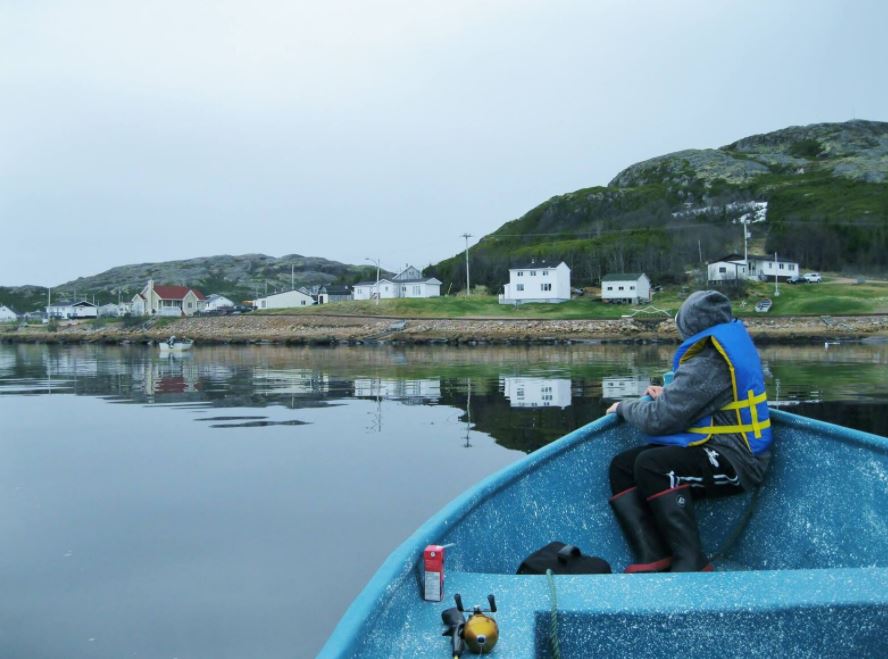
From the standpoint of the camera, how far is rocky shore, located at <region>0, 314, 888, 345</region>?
57.8 metres

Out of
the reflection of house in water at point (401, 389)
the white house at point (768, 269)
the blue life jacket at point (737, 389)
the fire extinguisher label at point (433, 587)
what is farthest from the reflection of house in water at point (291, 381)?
the white house at point (768, 269)

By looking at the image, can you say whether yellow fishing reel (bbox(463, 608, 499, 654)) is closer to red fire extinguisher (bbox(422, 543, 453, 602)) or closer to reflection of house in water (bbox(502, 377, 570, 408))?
red fire extinguisher (bbox(422, 543, 453, 602))

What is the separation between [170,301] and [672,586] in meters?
133

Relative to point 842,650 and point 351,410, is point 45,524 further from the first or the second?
point 351,410

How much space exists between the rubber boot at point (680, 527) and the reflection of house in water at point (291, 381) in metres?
19.1

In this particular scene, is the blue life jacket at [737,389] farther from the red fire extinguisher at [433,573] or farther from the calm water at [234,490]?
the calm water at [234,490]

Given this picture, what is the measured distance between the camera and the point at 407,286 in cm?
10662

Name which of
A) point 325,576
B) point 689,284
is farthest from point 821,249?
point 325,576

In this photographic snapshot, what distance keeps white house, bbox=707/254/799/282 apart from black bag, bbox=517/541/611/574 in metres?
91.1

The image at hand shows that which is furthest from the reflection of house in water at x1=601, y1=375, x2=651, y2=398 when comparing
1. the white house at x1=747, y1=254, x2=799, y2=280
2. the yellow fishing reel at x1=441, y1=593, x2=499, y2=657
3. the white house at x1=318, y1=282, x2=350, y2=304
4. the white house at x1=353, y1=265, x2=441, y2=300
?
the white house at x1=318, y1=282, x2=350, y2=304

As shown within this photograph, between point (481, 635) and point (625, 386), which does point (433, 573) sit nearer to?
point (481, 635)

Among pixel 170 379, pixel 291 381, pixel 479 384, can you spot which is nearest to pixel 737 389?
pixel 479 384

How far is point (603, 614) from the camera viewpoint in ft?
8.98

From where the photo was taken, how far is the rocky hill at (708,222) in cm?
10862
